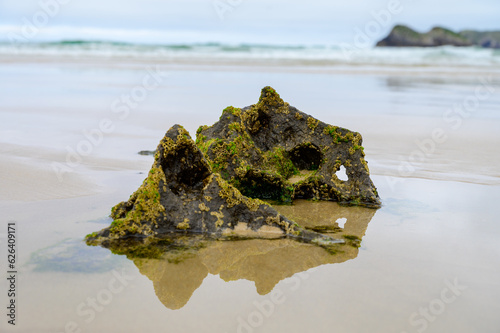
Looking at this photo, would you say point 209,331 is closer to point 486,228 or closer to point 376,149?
point 486,228

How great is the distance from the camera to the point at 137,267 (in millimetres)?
3553

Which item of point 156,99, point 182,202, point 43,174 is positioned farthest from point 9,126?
point 182,202

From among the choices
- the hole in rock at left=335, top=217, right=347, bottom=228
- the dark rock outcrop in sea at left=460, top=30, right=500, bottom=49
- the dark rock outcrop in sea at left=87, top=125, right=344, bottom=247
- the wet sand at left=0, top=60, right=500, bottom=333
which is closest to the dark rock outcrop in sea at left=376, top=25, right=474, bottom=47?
the dark rock outcrop in sea at left=460, top=30, right=500, bottom=49

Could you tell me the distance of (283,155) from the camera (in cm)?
551

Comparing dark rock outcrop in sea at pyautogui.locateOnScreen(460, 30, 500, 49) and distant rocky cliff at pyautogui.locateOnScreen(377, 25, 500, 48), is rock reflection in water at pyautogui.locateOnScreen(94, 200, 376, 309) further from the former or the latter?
dark rock outcrop in sea at pyautogui.locateOnScreen(460, 30, 500, 49)

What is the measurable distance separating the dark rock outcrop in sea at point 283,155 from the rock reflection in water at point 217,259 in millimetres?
1033

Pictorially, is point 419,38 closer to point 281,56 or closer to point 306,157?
point 281,56

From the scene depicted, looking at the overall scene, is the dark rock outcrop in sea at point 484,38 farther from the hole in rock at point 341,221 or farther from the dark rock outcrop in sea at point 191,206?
the dark rock outcrop in sea at point 191,206

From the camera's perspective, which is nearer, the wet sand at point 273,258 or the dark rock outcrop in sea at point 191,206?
the wet sand at point 273,258

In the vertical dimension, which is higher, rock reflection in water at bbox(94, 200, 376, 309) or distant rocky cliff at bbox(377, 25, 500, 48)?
distant rocky cliff at bbox(377, 25, 500, 48)

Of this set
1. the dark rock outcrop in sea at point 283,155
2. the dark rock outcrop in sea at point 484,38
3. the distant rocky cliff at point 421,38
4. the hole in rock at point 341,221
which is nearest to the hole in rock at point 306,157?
the dark rock outcrop in sea at point 283,155

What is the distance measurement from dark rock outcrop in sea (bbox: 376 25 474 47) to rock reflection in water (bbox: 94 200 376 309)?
7502 centimetres

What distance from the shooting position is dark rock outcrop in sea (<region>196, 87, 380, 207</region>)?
5.12 metres

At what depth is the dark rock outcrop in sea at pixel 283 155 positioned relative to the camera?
512 cm
